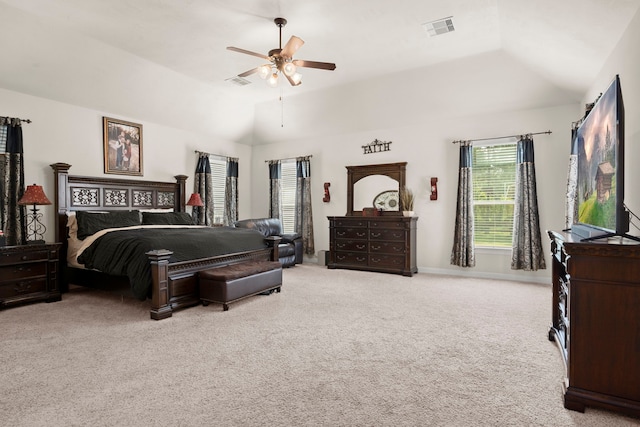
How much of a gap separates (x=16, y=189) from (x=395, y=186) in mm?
5941

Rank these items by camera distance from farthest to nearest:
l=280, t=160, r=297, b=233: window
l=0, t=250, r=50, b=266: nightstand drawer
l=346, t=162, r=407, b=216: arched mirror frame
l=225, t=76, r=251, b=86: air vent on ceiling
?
1. l=280, t=160, r=297, b=233: window
2. l=346, t=162, r=407, b=216: arched mirror frame
3. l=225, t=76, r=251, b=86: air vent on ceiling
4. l=0, t=250, r=50, b=266: nightstand drawer

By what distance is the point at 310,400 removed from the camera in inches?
83.7

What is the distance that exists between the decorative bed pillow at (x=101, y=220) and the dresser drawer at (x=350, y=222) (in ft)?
11.4

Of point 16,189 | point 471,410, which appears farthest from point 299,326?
point 16,189

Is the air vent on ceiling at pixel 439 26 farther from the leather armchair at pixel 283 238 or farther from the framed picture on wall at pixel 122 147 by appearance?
the framed picture on wall at pixel 122 147

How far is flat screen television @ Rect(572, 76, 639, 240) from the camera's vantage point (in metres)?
2.15

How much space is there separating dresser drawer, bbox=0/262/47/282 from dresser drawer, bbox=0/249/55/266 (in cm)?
5

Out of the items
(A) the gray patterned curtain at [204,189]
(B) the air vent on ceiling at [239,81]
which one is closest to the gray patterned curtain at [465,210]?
(B) the air vent on ceiling at [239,81]

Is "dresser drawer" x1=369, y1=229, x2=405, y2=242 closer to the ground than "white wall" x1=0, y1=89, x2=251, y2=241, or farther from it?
closer to the ground

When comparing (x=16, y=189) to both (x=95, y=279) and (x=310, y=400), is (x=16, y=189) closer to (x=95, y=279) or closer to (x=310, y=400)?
(x=95, y=279)

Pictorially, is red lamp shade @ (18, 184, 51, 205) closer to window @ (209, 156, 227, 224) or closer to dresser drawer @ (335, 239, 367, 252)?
window @ (209, 156, 227, 224)

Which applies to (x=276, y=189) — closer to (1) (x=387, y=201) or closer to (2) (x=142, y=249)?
(1) (x=387, y=201)

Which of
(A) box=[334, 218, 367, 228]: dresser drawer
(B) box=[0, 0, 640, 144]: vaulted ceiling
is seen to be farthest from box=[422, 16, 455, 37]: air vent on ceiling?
(A) box=[334, 218, 367, 228]: dresser drawer

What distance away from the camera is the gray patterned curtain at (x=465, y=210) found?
6.02 meters
